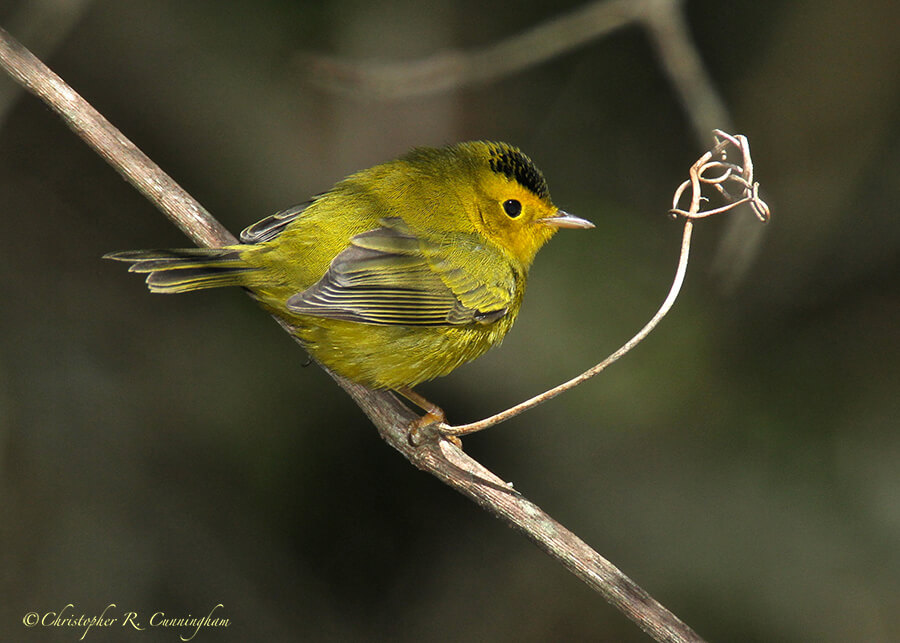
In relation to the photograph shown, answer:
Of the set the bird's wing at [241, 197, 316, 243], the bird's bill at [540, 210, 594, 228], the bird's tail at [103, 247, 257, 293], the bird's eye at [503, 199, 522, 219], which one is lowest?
the bird's tail at [103, 247, 257, 293]

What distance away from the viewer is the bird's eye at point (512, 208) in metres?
4.68

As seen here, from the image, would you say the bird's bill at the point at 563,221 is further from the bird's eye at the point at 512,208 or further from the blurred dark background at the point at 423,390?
the blurred dark background at the point at 423,390

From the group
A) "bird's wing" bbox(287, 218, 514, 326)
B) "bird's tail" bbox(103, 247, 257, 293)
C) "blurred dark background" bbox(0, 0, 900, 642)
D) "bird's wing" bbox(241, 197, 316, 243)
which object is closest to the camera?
"bird's tail" bbox(103, 247, 257, 293)

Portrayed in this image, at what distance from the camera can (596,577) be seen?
311 centimetres

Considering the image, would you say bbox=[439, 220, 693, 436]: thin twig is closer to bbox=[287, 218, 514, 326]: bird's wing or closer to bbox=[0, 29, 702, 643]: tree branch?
bbox=[0, 29, 702, 643]: tree branch

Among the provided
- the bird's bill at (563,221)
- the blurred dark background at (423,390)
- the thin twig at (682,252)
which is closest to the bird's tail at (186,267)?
the thin twig at (682,252)

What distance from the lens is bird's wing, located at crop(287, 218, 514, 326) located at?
12.9ft

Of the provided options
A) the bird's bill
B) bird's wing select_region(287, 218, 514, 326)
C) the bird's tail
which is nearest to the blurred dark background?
the bird's bill

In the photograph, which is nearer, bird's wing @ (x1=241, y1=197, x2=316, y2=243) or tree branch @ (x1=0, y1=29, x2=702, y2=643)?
tree branch @ (x1=0, y1=29, x2=702, y2=643)

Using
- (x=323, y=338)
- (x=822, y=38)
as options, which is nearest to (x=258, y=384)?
(x=323, y=338)

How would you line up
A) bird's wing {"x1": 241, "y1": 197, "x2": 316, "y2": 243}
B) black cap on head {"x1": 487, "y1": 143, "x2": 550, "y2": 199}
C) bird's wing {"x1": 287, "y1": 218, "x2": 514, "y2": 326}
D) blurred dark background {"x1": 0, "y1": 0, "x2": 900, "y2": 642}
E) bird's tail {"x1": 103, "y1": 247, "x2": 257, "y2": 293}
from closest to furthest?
bird's tail {"x1": 103, "y1": 247, "x2": 257, "y2": 293} → bird's wing {"x1": 287, "y1": 218, "x2": 514, "y2": 326} → bird's wing {"x1": 241, "y1": 197, "x2": 316, "y2": 243} → black cap on head {"x1": 487, "y1": 143, "x2": 550, "y2": 199} → blurred dark background {"x1": 0, "y1": 0, "x2": 900, "y2": 642}

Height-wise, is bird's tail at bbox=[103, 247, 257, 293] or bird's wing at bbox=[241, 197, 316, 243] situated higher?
bird's wing at bbox=[241, 197, 316, 243]

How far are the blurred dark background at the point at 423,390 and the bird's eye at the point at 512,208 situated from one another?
1507mm

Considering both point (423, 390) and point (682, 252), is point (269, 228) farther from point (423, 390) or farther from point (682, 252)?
point (423, 390)
